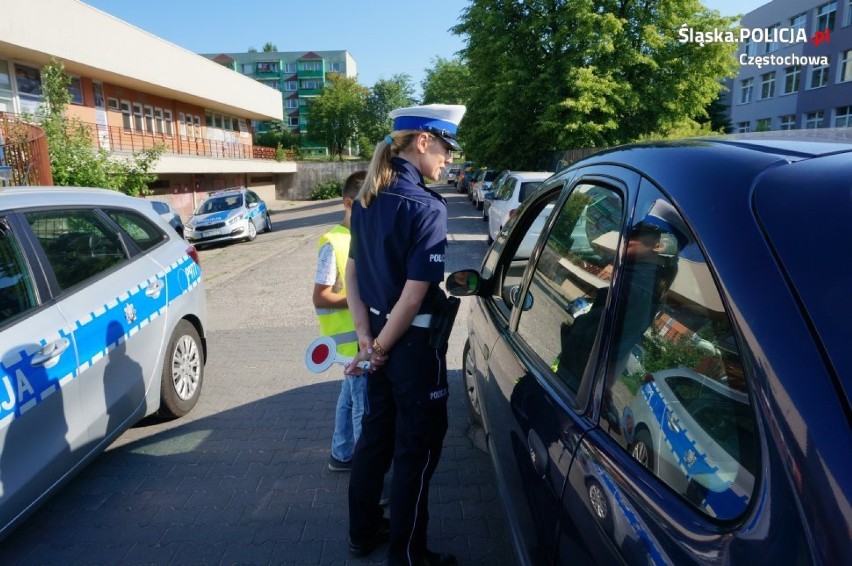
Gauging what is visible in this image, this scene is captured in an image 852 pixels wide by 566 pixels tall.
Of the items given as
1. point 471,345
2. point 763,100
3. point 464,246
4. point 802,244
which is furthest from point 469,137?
point 763,100

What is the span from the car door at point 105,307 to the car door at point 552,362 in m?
2.15

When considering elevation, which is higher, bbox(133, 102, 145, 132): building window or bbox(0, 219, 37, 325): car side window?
bbox(133, 102, 145, 132): building window

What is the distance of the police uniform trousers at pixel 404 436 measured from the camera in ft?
7.45

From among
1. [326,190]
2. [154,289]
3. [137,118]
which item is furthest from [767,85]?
[154,289]

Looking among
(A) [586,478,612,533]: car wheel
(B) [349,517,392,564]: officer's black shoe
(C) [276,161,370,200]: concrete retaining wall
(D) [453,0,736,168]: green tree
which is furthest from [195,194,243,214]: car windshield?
(C) [276,161,370,200]: concrete retaining wall

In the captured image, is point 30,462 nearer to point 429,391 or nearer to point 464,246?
point 429,391

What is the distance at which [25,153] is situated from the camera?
459 inches

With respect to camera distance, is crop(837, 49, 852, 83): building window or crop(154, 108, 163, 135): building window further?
crop(837, 49, 852, 83): building window

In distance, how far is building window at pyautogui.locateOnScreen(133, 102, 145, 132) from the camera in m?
25.0

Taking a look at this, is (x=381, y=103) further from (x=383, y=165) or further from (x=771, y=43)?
(x=383, y=165)

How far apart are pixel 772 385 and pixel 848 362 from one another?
0.12 m

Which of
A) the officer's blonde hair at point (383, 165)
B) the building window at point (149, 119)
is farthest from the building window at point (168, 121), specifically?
the officer's blonde hair at point (383, 165)

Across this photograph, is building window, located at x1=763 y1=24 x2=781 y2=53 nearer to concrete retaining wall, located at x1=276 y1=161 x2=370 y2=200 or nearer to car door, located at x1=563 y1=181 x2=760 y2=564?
concrete retaining wall, located at x1=276 y1=161 x2=370 y2=200

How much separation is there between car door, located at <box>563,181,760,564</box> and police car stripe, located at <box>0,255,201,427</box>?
7.91 ft
